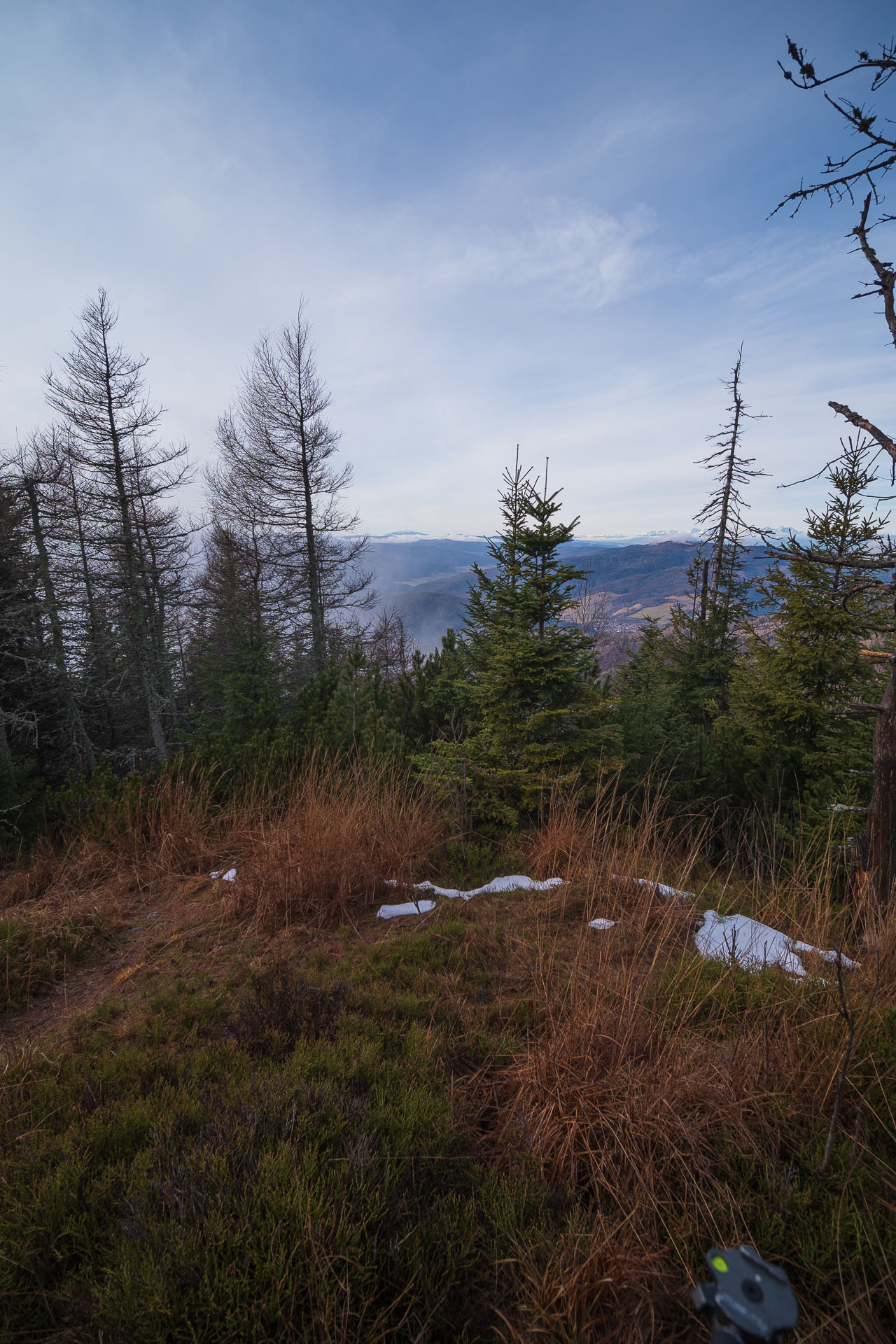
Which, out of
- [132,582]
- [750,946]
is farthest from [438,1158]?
[132,582]

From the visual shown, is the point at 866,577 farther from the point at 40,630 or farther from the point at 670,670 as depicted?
the point at 40,630

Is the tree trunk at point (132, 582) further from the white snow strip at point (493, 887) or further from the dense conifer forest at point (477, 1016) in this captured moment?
the white snow strip at point (493, 887)

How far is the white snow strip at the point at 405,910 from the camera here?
3.68 metres

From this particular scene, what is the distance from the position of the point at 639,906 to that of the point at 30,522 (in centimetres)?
1516

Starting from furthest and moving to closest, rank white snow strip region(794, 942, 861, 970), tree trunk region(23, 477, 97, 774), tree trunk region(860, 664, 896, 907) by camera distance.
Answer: tree trunk region(23, 477, 97, 774)
tree trunk region(860, 664, 896, 907)
white snow strip region(794, 942, 861, 970)

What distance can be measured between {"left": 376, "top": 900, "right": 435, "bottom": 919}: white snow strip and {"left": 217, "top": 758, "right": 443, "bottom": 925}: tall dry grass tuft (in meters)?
0.26

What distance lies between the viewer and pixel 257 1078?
6.30 feet

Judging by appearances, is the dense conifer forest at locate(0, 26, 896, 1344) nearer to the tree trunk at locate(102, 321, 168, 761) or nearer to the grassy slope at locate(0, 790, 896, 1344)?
the grassy slope at locate(0, 790, 896, 1344)

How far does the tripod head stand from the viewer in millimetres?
760

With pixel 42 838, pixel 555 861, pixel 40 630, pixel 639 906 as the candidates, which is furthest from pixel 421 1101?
pixel 40 630

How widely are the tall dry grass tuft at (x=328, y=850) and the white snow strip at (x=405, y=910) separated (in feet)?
0.85

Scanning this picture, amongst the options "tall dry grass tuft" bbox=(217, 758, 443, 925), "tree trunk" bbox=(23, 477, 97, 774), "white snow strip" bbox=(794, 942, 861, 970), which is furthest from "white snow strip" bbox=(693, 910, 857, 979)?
"tree trunk" bbox=(23, 477, 97, 774)

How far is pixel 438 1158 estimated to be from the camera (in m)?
1.63

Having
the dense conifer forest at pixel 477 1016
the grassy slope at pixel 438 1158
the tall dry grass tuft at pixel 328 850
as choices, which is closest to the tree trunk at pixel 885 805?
the dense conifer forest at pixel 477 1016
